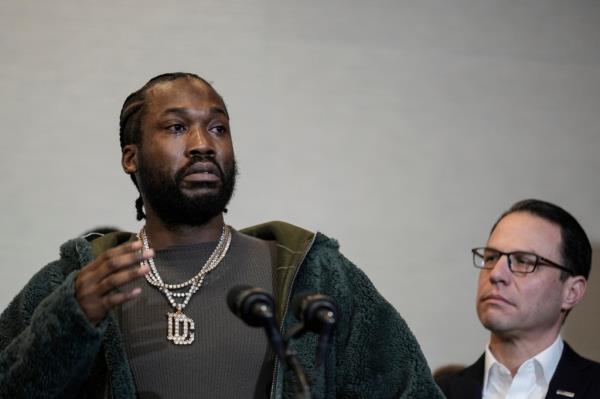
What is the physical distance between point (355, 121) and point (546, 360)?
90cm

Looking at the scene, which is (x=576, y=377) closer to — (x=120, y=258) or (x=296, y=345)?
(x=296, y=345)

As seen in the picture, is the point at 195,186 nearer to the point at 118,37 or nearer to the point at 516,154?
the point at 118,37

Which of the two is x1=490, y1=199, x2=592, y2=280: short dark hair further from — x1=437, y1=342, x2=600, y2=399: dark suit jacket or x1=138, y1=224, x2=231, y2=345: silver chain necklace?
x1=138, y1=224, x2=231, y2=345: silver chain necklace

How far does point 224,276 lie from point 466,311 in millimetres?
1320

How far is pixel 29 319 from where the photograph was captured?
163cm

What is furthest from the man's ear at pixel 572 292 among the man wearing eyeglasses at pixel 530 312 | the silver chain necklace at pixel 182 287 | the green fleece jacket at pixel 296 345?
the silver chain necklace at pixel 182 287

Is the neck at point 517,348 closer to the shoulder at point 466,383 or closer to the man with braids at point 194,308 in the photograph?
the shoulder at point 466,383

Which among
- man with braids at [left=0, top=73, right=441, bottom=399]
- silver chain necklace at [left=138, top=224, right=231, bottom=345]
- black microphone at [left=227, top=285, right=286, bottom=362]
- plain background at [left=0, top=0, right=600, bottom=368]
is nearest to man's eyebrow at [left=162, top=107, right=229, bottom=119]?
man with braids at [left=0, top=73, right=441, bottom=399]

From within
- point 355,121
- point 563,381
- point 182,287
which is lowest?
point 563,381

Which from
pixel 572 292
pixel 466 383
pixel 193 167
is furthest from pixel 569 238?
pixel 193 167

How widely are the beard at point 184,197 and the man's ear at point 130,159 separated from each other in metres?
0.10

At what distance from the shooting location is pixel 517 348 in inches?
90.8

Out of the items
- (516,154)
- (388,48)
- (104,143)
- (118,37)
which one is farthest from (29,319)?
(516,154)

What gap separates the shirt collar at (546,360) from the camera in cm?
228
